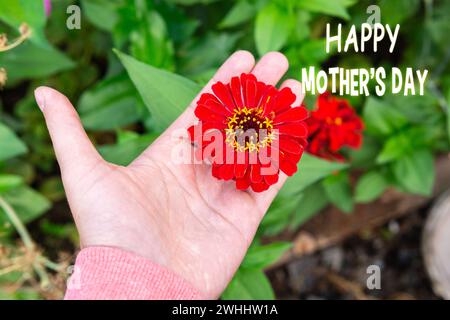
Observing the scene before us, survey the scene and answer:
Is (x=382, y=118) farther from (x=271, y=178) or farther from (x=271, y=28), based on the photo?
(x=271, y=178)

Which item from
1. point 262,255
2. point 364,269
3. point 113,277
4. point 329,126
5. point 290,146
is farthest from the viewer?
point 364,269

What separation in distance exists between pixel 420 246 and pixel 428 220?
4.6 inches

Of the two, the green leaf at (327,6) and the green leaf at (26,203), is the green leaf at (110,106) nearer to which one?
the green leaf at (26,203)

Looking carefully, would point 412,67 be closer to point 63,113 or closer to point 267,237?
point 267,237

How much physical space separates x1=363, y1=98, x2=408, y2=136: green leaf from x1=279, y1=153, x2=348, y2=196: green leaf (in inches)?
10.6

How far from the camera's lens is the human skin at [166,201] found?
2.78 ft

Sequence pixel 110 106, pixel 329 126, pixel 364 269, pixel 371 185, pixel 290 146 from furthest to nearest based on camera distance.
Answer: pixel 364 269, pixel 371 185, pixel 110 106, pixel 329 126, pixel 290 146

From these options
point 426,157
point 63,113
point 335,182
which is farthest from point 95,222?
point 426,157

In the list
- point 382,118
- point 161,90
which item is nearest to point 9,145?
point 161,90

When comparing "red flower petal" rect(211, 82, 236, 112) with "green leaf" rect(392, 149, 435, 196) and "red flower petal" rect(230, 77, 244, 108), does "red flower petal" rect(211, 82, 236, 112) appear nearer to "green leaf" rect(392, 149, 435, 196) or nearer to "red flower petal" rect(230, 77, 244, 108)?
"red flower petal" rect(230, 77, 244, 108)

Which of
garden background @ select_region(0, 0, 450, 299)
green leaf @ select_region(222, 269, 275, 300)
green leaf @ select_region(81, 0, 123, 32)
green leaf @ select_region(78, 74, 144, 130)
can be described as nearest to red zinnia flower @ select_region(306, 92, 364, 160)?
garden background @ select_region(0, 0, 450, 299)

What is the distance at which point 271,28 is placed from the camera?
Answer: 1.18m

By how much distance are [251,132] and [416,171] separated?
1.94 feet

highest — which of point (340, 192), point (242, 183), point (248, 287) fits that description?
point (242, 183)
